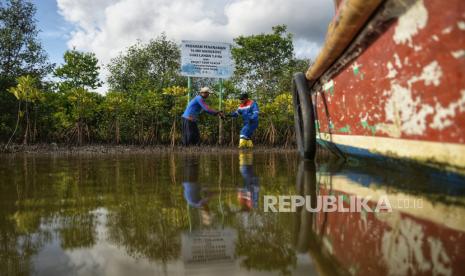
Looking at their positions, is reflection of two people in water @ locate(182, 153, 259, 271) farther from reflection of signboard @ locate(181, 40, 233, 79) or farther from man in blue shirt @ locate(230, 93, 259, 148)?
reflection of signboard @ locate(181, 40, 233, 79)

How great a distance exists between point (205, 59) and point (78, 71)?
4.23m

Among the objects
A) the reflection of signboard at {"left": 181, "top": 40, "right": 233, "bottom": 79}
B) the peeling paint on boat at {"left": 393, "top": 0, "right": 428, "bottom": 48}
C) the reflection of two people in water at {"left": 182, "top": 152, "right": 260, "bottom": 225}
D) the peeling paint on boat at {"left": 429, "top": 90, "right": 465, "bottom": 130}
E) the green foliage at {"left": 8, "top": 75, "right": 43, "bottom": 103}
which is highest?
the reflection of signboard at {"left": 181, "top": 40, "right": 233, "bottom": 79}

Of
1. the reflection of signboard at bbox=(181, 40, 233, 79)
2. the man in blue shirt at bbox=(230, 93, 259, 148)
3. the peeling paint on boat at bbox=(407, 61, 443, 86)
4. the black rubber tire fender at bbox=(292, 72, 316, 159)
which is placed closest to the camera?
the peeling paint on boat at bbox=(407, 61, 443, 86)

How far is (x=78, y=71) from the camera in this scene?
446 inches

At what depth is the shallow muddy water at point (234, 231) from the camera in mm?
939

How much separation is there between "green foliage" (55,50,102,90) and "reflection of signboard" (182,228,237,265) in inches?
444

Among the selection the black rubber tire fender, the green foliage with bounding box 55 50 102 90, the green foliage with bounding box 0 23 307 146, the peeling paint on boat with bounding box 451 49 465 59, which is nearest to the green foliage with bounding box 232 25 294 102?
the green foliage with bounding box 0 23 307 146

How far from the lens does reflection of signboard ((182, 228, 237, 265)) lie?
102cm

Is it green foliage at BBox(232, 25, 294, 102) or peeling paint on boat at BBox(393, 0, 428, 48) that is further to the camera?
green foliage at BBox(232, 25, 294, 102)

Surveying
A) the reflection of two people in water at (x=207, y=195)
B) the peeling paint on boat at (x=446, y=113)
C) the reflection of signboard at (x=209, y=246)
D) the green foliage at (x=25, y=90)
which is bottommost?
the reflection of signboard at (x=209, y=246)

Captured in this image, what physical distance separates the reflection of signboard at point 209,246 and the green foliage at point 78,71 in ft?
37.0

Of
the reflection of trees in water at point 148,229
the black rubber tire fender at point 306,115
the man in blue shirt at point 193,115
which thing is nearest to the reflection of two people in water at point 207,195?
the reflection of trees in water at point 148,229

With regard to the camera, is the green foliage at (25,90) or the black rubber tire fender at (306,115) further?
the green foliage at (25,90)

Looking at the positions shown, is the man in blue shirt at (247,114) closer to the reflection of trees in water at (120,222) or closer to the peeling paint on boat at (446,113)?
the reflection of trees in water at (120,222)
